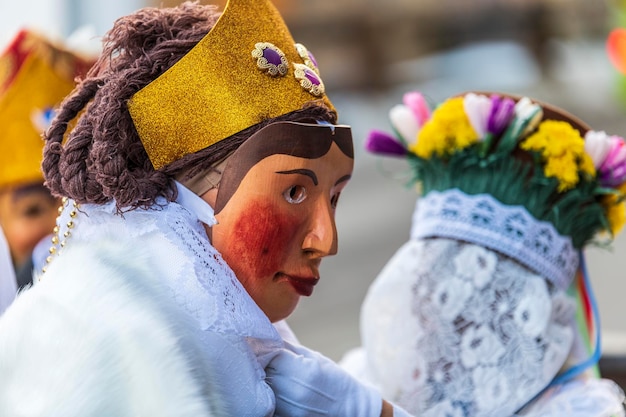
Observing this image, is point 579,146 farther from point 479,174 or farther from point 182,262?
point 182,262

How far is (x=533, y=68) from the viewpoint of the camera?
1329 centimetres

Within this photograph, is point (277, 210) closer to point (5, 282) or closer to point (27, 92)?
point (5, 282)

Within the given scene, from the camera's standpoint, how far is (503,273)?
193 cm

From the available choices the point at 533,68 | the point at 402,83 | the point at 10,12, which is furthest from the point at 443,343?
the point at 533,68

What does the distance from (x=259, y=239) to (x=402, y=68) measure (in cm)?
1137

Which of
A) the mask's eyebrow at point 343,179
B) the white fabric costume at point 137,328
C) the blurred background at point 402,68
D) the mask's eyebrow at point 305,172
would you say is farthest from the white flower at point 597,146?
the blurred background at point 402,68

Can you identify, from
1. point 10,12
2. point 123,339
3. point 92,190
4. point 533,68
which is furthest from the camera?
point 533,68

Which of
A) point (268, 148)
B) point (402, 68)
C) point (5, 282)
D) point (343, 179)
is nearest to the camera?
point (268, 148)

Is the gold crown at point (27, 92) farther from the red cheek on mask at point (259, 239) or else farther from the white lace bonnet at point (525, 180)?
the red cheek on mask at point (259, 239)

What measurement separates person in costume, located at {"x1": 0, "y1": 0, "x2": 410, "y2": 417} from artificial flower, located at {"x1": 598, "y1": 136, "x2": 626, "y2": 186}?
0.69 metres

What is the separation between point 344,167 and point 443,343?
1.92 ft

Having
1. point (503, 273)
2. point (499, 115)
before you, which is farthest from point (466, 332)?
point (499, 115)

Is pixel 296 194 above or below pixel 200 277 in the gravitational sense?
above

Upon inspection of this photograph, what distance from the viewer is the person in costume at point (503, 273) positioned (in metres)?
1.88
